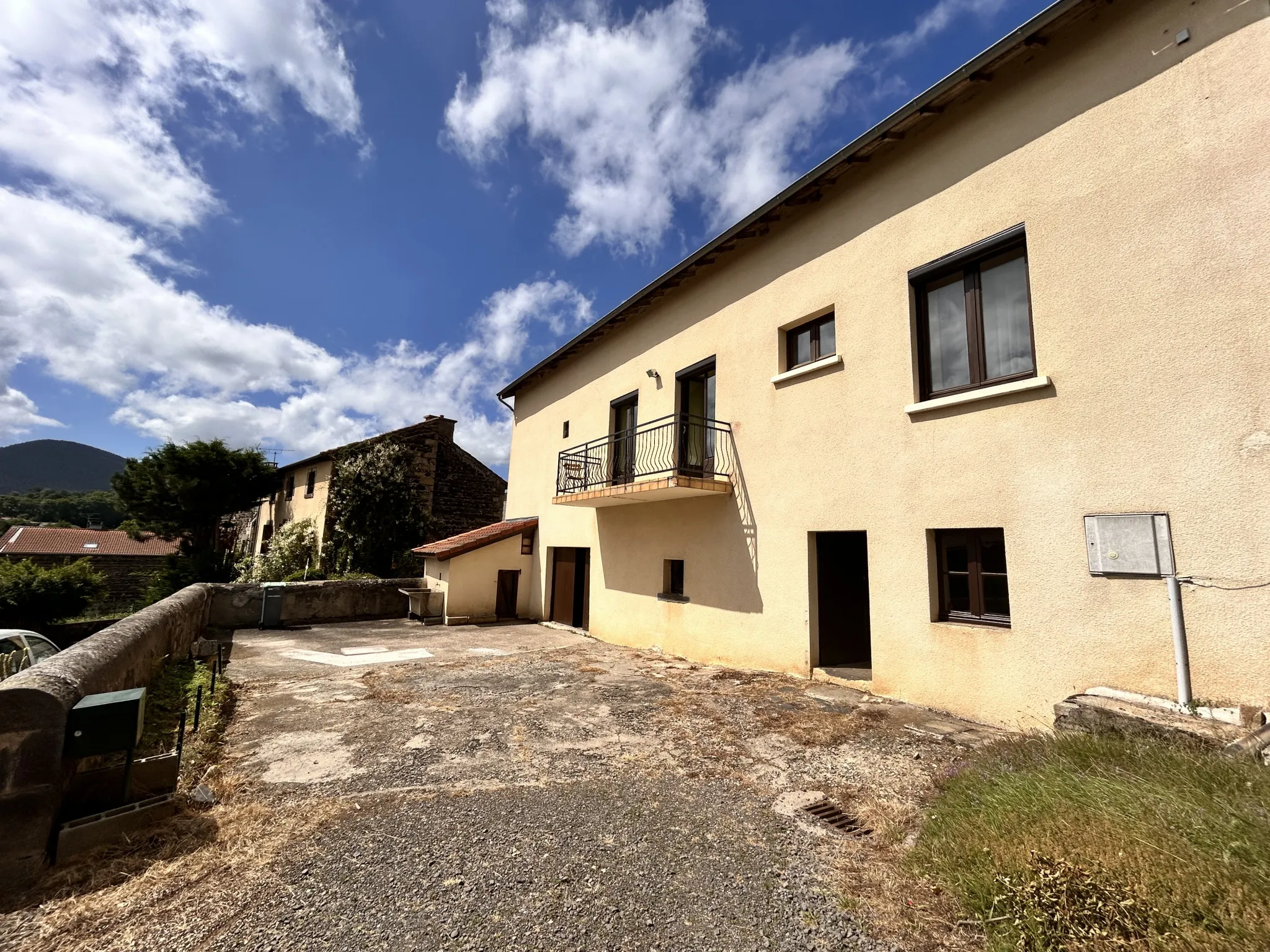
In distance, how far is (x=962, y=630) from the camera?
5.69 m

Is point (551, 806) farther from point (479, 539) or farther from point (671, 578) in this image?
point (479, 539)

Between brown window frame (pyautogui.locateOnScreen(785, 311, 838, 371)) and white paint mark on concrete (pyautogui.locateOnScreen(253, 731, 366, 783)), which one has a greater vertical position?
brown window frame (pyautogui.locateOnScreen(785, 311, 838, 371))

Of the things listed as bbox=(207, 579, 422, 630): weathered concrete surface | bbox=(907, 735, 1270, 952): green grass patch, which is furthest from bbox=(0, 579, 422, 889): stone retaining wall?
bbox=(207, 579, 422, 630): weathered concrete surface

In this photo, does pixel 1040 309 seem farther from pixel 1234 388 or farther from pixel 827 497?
pixel 827 497

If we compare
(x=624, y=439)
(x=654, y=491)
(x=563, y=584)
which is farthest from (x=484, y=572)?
(x=654, y=491)

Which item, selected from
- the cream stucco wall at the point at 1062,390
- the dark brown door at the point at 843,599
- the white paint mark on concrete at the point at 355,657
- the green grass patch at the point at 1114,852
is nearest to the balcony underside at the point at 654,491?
the cream stucco wall at the point at 1062,390

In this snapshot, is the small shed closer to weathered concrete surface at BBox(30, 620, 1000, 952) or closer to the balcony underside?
the balcony underside

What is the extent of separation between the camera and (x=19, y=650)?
21.7 ft

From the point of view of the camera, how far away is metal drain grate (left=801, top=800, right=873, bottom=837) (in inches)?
138

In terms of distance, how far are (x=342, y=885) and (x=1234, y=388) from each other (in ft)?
22.0

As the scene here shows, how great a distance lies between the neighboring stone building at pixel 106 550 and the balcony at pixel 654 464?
2221cm

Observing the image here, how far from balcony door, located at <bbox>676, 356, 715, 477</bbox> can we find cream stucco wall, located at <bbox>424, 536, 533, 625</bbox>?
660cm

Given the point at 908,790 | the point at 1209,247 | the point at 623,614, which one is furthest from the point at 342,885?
the point at 623,614

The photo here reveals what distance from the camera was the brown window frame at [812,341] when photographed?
25.2 feet
